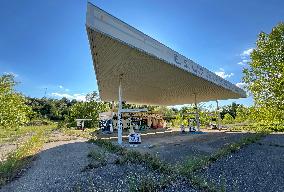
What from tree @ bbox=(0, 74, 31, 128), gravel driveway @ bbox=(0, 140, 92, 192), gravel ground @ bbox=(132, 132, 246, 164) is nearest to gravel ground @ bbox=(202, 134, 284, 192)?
gravel ground @ bbox=(132, 132, 246, 164)

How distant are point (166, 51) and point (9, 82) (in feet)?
50.3

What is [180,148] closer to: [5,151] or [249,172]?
[249,172]

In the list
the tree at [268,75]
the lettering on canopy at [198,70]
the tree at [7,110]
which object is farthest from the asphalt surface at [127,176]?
the tree at [268,75]

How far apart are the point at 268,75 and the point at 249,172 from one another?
706 inches

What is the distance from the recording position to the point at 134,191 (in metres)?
5.74

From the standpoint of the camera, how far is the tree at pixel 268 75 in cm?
2120

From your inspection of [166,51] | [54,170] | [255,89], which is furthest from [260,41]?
[54,170]

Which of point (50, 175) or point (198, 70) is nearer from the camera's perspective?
point (50, 175)

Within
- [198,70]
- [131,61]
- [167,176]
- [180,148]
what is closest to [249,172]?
[167,176]

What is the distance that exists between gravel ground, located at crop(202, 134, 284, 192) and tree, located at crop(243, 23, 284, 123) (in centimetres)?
1238

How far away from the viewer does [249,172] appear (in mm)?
7523

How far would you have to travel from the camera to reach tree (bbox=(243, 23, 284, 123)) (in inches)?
835

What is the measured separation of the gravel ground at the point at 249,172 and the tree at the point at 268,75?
40.6 feet

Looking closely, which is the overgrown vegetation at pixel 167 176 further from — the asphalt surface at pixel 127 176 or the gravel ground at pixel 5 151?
the gravel ground at pixel 5 151
